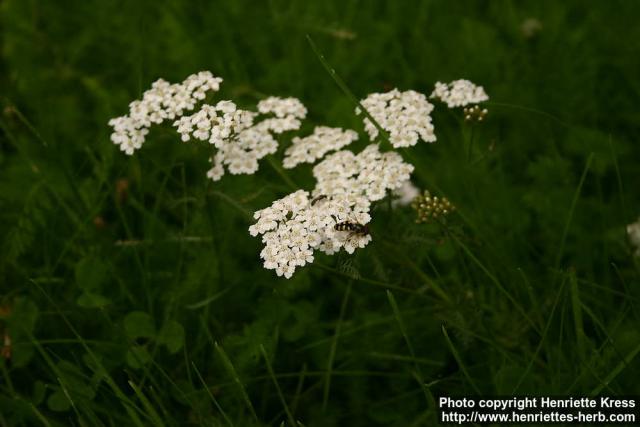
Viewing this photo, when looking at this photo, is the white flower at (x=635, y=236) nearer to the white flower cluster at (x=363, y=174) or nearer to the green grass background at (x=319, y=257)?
the green grass background at (x=319, y=257)

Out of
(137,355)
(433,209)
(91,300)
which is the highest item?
(433,209)

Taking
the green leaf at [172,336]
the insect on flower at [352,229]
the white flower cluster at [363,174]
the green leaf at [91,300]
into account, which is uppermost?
the white flower cluster at [363,174]

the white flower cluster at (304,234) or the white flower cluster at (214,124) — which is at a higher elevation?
the white flower cluster at (214,124)

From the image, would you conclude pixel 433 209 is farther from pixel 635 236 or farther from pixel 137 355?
pixel 137 355

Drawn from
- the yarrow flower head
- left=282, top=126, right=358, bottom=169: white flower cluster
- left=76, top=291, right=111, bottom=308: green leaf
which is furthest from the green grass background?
left=282, top=126, right=358, bottom=169: white flower cluster

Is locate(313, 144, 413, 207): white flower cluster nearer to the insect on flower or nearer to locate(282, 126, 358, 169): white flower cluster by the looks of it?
locate(282, 126, 358, 169): white flower cluster

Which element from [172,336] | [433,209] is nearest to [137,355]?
[172,336]

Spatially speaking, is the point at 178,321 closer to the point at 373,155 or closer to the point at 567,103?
the point at 373,155

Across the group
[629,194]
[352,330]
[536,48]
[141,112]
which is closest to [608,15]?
[536,48]

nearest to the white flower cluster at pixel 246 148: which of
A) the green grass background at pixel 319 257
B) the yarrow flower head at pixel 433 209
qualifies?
the green grass background at pixel 319 257
